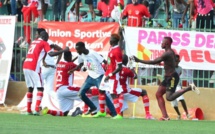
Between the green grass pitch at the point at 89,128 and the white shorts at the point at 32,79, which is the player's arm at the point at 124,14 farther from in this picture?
the green grass pitch at the point at 89,128

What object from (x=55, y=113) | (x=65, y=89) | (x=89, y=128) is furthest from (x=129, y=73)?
(x=89, y=128)

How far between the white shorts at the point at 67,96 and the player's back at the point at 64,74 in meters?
0.15

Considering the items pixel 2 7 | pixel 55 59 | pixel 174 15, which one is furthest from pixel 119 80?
pixel 2 7

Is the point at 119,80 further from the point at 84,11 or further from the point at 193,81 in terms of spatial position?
the point at 84,11

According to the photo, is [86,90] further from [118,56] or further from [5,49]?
[5,49]

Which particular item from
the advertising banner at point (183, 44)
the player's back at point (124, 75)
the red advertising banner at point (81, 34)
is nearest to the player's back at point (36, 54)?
the player's back at point (124, 75)

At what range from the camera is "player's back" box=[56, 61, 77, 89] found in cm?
2267

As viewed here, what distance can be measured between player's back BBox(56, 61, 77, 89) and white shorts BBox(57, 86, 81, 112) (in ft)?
0.48

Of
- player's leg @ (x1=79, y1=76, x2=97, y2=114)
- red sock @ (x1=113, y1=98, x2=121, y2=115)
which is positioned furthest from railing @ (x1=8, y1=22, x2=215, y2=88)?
red sock @ (x1=113, y1=98, x2=121, y2=115)

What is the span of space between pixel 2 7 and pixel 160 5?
5.38 m

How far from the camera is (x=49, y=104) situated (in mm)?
24484

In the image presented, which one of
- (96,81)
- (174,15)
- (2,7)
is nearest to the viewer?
(96,81)

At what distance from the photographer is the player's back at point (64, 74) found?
2267 cm

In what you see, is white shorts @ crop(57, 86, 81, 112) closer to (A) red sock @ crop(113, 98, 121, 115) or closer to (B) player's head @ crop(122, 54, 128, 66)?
(B) player's head @ crop(122, 54, 128, 66)
